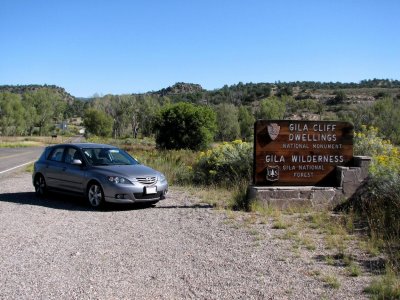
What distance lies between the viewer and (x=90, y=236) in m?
7.97

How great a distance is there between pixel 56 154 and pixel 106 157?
158 cm

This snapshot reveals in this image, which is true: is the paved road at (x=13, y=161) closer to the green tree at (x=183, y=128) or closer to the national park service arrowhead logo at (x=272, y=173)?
the green tree at (x=183, y=128)

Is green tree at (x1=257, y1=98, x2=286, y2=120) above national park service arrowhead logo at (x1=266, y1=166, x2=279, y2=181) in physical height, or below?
above

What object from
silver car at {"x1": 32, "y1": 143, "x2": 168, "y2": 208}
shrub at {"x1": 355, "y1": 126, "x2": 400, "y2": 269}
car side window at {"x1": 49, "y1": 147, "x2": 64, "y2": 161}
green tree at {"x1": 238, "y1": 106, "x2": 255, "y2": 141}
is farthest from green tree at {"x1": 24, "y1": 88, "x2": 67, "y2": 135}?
shrub at {"x1": 355, "y1": 126, "x2": 400, "y2": 269}

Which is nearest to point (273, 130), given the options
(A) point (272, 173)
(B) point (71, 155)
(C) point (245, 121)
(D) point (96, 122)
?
(A) point (272, 173)

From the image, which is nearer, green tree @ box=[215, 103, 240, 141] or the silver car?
the silver car

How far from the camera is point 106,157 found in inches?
470

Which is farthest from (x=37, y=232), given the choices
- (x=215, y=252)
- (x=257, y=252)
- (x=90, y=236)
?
(x=257, y=252)

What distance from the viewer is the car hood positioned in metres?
10.7

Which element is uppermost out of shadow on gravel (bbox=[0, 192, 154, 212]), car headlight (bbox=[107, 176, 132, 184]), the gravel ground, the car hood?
the car hood

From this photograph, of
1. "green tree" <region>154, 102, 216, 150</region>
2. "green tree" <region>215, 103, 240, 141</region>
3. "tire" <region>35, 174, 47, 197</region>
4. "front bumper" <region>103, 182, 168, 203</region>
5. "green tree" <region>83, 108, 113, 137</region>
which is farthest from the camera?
"green tree" <region>83, 108, 113, 137</region>

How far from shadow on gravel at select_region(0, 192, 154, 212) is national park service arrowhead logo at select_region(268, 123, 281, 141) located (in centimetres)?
348

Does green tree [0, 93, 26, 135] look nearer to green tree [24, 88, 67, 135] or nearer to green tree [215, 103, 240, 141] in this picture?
green tree [24, 88, 67, 135]

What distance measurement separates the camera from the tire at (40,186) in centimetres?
1258
